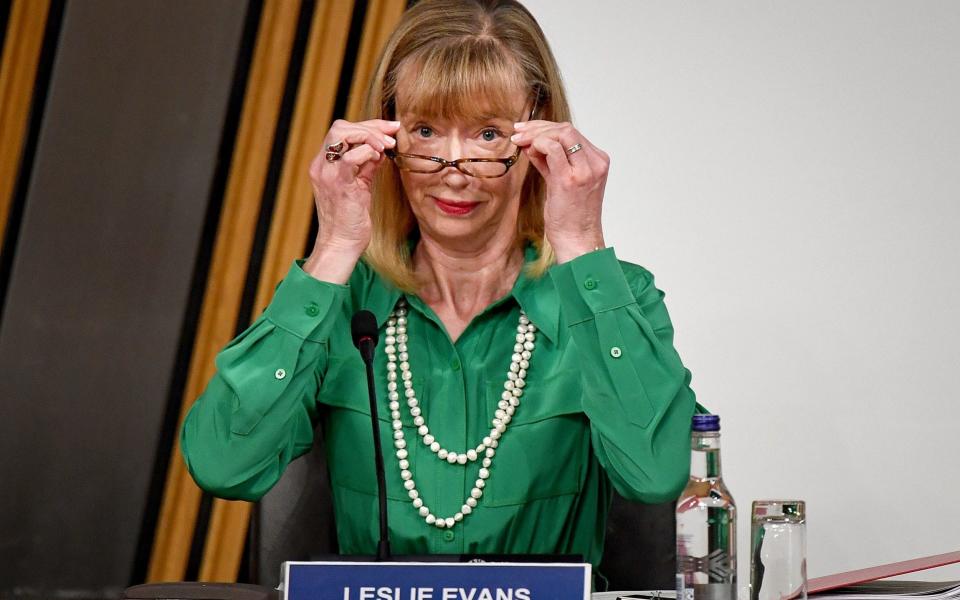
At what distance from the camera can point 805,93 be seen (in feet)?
6.99

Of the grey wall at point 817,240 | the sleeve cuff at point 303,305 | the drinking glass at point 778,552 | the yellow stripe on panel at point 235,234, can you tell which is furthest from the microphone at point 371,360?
the yellow stripe on panel at point 235,234

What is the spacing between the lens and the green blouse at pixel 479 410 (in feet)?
4.76

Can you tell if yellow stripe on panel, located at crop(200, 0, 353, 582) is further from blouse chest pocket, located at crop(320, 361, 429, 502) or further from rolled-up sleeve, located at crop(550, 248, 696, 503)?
rolled-up sleeve, located at crop(550, 248, 696, 503)

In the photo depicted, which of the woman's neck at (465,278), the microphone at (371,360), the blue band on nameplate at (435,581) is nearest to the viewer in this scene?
the blue band on nameplate at (435,581)

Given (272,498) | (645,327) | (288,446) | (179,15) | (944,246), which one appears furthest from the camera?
(179,15)

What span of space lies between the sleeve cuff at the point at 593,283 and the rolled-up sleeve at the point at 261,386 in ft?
0.95

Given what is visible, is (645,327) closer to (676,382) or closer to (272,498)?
(676,382)

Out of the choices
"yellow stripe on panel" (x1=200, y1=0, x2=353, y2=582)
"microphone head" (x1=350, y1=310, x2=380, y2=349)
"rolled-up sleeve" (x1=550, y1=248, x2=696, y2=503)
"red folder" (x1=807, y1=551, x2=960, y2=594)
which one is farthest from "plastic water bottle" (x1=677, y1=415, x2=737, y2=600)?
"yellow stripe on panel" (x1=200, y1=0, x2=353, y2=582)

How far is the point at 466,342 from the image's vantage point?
168 centimetres

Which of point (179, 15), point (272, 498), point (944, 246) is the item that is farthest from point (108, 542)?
point (944, 246)

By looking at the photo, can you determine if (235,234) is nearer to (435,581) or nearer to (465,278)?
(465,278)

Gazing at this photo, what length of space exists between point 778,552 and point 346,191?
0.74 m

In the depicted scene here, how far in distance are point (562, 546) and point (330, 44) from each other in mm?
1160

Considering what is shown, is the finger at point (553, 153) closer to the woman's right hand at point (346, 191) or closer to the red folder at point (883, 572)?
the woman's right hand at point (346, 191)
